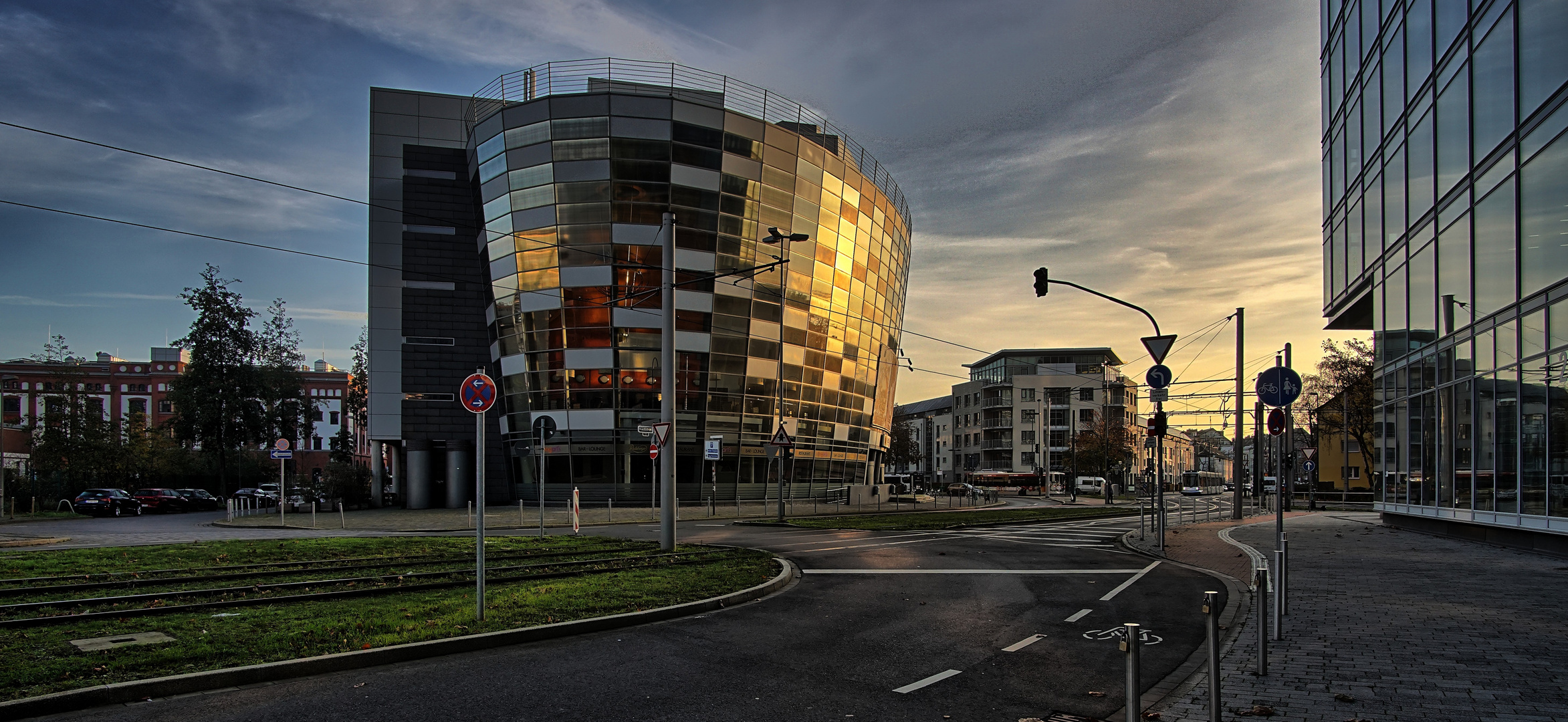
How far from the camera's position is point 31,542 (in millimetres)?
20922

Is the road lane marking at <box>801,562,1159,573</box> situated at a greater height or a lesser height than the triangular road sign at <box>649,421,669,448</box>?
lesser

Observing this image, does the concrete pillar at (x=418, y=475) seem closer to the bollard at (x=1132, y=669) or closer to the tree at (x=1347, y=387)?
the bollard at (x=1132, y=669)

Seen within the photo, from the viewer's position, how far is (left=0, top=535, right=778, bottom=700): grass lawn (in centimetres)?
689

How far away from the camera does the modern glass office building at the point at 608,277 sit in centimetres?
4056

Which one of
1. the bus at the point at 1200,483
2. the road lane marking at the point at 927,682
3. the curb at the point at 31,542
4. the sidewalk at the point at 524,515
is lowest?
the bus at the point at 1200,483

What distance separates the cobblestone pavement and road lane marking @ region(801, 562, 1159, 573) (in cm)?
305

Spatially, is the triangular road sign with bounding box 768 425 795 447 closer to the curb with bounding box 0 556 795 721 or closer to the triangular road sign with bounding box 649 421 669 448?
the triangular road sign with bounding box 649 421 669 448

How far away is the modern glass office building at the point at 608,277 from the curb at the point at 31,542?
69.0 feet

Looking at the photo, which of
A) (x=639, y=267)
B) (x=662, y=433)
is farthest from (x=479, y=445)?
(x=639, y=267)

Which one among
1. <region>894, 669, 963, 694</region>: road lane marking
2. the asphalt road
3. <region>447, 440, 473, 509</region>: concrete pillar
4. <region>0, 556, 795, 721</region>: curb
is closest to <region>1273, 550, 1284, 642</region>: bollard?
the asphalt road

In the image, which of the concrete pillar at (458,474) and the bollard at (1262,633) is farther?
the concrete pillar at (458,474)

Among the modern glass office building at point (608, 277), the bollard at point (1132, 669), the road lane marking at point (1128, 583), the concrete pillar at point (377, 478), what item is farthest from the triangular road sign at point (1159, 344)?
the concrete pillar at point (377, 478)

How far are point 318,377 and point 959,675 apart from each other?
126 meters

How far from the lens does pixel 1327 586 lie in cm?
1220
